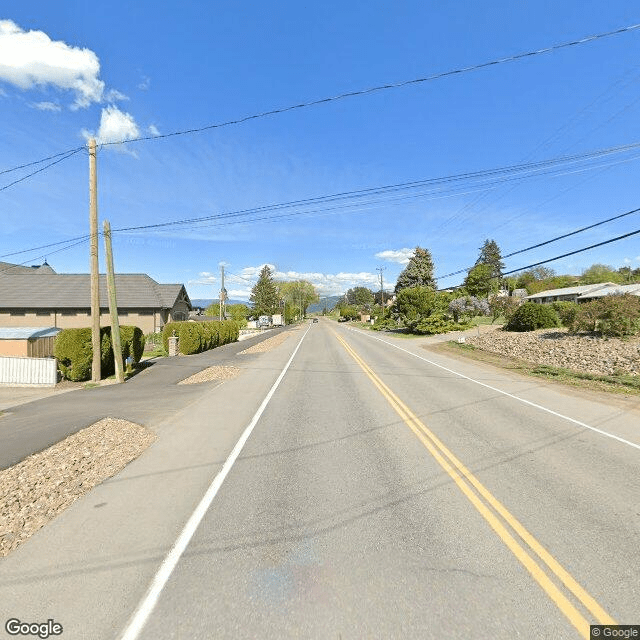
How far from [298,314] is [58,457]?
130m

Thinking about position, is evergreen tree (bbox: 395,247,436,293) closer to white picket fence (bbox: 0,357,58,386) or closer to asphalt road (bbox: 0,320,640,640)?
white picket fence (bbox: 0,357,58,386)

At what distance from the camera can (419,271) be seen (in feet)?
226

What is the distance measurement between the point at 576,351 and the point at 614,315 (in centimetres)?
381

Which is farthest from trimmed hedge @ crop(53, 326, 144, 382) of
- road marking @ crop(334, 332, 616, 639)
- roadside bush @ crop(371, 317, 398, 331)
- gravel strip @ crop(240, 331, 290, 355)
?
roadside bush @ crop(371, 317, 398, 331)

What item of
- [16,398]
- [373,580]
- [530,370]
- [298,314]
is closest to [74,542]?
[373,580]

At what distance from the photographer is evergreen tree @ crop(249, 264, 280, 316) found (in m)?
89.8

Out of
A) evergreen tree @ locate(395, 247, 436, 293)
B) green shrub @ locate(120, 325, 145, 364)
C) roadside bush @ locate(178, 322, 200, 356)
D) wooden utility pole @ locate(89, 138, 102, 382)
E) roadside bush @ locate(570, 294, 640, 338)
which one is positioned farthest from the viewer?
evergreen tree @ locate(395, 247, 436, 293)

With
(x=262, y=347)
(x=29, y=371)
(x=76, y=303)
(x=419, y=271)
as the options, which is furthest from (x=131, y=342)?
(x=419, y=271)

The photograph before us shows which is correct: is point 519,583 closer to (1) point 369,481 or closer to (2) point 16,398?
(1) point 369,481

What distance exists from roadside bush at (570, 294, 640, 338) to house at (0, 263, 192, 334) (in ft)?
128

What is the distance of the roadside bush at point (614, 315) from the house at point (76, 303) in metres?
38.9

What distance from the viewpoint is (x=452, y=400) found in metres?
11.0

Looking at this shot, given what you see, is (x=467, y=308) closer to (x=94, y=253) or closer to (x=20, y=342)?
(x=94, y=253)

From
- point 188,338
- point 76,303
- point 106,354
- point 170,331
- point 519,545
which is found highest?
point 76,303
